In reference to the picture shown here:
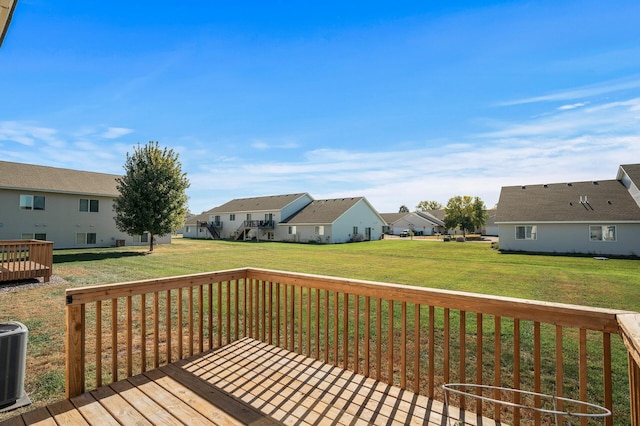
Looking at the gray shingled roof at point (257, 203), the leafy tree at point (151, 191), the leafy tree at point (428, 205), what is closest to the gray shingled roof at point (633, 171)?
the gray shingled roof at point (257, 203)

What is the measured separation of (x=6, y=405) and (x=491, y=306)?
182 inches

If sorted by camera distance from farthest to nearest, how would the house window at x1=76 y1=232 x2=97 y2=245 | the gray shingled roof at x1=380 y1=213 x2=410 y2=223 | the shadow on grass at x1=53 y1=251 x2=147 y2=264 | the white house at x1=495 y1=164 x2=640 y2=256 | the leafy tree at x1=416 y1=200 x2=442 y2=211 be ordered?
the leafy tree at x1=416 y1=200 x2=442 y2=211, the gray shingled roof at x1=380 y1=213 x2=410 y2=223, the house window at x1=76 y1=232 x2=97 y2=245, the white house at x1=495 y1=164 x2=640 y2=256, the shadow on grass at x1=53 y1=251 x2=147 y2=264

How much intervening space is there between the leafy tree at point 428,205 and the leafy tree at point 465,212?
57.9 m

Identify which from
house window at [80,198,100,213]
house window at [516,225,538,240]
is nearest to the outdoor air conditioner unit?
house window at [80,198,100,213]

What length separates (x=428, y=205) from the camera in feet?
320

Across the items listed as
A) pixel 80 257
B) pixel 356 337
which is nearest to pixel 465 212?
pixel 80 257

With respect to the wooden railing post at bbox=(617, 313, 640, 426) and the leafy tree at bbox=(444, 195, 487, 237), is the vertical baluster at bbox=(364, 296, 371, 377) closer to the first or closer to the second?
the wooden railing post at bbox=(617, 313, 640, 426)

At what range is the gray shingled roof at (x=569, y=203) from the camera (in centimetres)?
2156

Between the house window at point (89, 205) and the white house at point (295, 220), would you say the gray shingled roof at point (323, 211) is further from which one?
the house window at point (89, 205)

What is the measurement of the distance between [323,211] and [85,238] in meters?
23.8

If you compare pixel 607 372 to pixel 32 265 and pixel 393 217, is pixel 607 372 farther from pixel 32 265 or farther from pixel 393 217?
pixel 393 217

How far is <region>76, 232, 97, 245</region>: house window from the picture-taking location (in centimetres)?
2378


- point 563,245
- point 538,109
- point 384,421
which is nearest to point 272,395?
point 384,421

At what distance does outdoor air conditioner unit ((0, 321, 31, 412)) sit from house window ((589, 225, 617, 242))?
2950cm
